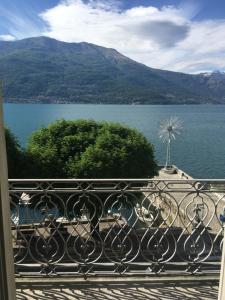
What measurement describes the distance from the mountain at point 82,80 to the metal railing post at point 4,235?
327 ft

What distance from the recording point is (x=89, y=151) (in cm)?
1084

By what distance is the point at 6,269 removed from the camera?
1376 mm

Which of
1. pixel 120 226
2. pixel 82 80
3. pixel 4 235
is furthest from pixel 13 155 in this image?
pixel 82 80

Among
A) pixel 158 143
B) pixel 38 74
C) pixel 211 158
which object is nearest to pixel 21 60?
pixel 38 74

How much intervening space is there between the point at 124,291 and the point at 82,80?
148 m

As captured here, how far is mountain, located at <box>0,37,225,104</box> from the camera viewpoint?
117 meters

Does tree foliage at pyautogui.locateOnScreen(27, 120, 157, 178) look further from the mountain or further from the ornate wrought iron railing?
the mountain

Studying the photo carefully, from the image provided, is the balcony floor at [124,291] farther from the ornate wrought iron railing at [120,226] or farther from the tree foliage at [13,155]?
the tree foliage at [13,155]

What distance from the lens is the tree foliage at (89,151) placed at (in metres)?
10.9

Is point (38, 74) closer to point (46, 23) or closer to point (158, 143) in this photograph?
point (158, 143)

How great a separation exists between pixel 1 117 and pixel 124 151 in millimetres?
9850

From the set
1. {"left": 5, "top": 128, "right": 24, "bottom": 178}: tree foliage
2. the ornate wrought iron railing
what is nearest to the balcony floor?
the ornate wrought iron railing

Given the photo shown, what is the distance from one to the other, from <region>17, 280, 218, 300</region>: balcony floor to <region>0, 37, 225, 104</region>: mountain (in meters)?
98.2

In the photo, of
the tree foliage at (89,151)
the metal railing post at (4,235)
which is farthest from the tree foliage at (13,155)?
the metal railing post at (4,235)
